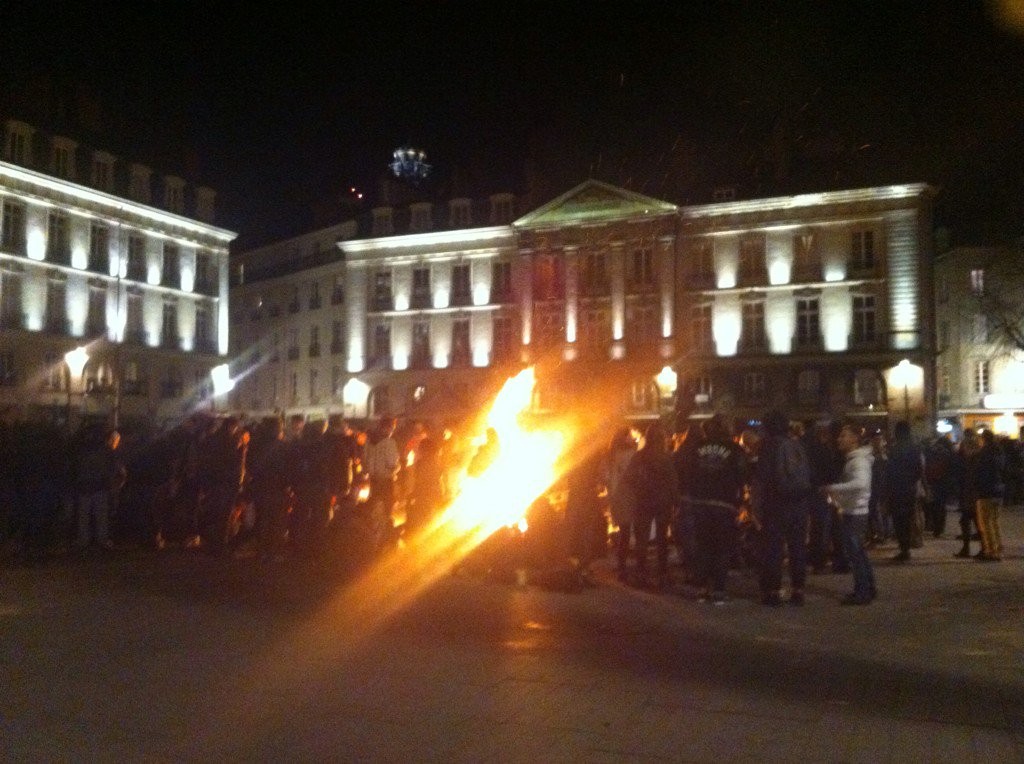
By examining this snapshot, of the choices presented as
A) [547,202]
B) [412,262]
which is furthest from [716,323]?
[412,262]

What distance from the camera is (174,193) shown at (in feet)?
188

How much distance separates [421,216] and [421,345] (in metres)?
8.00

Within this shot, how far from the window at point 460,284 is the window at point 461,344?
4.16 ft

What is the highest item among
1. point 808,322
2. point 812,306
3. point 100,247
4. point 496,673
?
point 100,247

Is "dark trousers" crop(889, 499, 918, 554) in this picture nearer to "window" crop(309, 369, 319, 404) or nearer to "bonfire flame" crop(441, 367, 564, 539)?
"bonfire flame" crop(441, 367, 564, 539)

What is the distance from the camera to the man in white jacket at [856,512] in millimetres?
10961

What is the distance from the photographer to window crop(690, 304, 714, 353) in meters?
56.8

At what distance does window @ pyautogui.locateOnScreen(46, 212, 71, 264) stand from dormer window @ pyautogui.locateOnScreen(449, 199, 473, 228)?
73.5 ft

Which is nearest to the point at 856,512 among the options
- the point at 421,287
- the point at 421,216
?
the point at 421,287

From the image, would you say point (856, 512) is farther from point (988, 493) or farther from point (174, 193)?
point (174, 193)

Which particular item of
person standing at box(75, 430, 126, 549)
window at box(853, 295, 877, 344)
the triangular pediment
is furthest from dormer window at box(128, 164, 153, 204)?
person standing at box(75, 430, 126, 549)

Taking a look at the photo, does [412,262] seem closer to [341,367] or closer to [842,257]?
[341,367]

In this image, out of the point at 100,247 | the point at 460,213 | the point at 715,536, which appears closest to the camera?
the point at 715,536

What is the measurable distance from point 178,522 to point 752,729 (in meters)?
11.6
